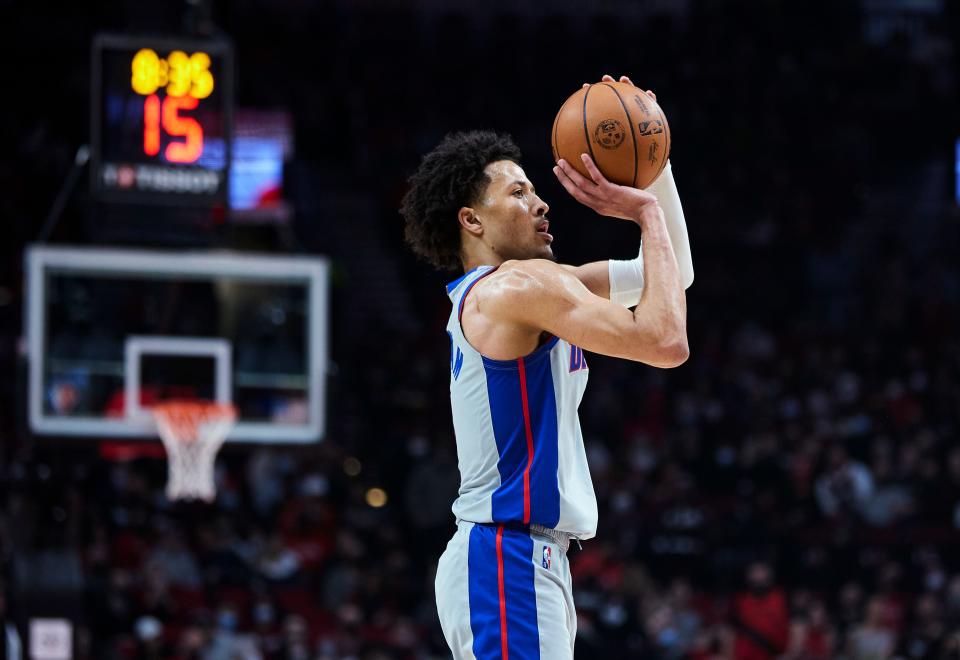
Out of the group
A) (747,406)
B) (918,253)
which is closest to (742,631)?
(747,406)

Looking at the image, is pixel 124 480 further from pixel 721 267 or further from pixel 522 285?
pixel 522 285

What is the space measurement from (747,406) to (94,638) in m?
6.16

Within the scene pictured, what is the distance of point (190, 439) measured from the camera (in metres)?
8.87

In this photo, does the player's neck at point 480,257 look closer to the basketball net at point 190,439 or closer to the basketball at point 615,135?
the basketball at point 615,135

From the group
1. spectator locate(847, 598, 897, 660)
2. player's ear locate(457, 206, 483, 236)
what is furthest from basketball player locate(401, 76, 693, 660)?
spectator locate(847, 598, 897, 660)

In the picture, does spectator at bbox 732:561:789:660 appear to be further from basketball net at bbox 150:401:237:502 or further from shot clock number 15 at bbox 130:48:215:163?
shot clock number 15 at bbox 130:48:215:163

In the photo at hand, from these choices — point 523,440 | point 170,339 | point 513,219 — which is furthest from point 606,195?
point 170,339

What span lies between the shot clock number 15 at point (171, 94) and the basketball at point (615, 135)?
525cm

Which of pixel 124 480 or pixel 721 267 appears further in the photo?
pixel 721 267

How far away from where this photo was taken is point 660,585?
11469 millimetres

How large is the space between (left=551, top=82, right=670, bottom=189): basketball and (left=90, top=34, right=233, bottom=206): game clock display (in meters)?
5.18

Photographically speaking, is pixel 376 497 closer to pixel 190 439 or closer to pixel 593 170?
pixel 190 439

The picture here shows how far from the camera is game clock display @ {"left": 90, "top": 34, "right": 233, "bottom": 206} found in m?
8.51

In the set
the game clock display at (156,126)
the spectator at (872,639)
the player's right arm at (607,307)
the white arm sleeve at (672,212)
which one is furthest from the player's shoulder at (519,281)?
the spectator at (872,639)
